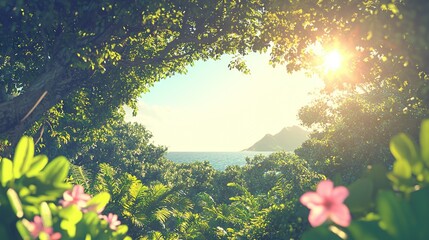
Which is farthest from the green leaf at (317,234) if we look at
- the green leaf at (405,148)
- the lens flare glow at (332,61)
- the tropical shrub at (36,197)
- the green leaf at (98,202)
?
the lens flare glow at (332,61)

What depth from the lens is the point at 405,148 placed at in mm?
1479

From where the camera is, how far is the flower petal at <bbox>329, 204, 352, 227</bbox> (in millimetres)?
1460

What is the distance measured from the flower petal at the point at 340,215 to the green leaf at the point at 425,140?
364 mm

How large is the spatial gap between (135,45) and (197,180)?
24569 millimetres

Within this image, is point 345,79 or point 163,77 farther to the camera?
point 163,77

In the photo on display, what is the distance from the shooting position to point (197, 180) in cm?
3466

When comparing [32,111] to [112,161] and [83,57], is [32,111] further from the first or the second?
[112,161]

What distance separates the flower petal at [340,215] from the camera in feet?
4.79

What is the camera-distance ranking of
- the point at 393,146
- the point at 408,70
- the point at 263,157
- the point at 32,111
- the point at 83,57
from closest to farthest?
the point at 393,146
the point at 408,70
the point at 83,57
the point at 32,111
the point at 263,157

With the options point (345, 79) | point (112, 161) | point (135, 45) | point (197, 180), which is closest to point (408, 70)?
point (345, 79)

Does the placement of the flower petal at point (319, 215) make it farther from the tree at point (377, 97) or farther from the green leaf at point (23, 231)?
the green leaf at point (23, 231)

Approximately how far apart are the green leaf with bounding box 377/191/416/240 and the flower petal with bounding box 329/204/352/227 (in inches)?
8.8

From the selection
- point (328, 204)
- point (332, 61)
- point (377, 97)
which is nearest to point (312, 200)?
point (328, 204)

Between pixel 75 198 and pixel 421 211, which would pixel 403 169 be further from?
pixel 75 198
